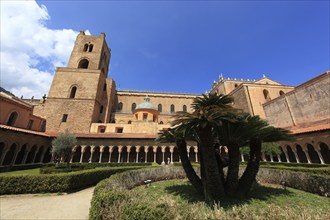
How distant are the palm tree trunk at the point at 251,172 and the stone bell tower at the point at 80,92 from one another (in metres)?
24.9

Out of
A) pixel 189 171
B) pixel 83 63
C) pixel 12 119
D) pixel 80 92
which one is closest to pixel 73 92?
pixel 80 92

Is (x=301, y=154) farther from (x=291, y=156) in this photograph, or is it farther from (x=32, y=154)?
(x=32, y=154)

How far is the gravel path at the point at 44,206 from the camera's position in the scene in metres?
5.71

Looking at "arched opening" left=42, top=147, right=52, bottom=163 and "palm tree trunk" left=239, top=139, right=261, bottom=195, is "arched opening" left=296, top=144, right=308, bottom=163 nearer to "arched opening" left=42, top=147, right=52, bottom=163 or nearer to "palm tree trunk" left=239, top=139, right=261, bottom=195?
"palm tree trunk" left=239, top=139, right=261, bottom=195

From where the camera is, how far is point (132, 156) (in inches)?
953

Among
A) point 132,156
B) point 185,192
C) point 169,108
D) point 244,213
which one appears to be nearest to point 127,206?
point 244,213

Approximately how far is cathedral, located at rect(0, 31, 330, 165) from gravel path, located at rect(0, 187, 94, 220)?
35.4ft

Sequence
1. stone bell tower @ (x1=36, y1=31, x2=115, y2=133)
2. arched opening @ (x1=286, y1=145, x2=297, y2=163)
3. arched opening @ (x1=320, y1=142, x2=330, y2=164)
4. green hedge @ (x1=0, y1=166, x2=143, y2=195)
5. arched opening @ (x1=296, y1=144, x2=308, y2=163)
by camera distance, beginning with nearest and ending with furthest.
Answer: green hedge @ (x1=0, y1=166, x2=143, y2=195)
arched opening @ (x1=320, y1=142, x2=330, y2=164)
arched opening @ (x1=296, y1=144, x2=308, y2=163)
arched opening @ (x1=286, y1=145, x2=297, y2=163)
stone bell tower @ (x1=36, y1=31, x2=115, y2=133)

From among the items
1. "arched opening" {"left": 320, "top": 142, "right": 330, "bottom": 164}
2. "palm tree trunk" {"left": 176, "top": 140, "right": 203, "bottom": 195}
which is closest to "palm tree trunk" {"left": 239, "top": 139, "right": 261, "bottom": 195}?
"palm tree trunk" {"left": 176, "top": 140, "right": 203, "bottom": 195}

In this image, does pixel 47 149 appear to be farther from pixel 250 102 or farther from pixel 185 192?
pixel 250 102

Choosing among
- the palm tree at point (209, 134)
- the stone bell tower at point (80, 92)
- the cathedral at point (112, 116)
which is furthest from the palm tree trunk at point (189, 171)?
the stone bell tower at point (80, 92)

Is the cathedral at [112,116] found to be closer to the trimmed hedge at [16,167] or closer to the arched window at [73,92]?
the arched window at [73,92]

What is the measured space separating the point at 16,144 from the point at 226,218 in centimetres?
2177

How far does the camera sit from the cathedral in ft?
59.5
